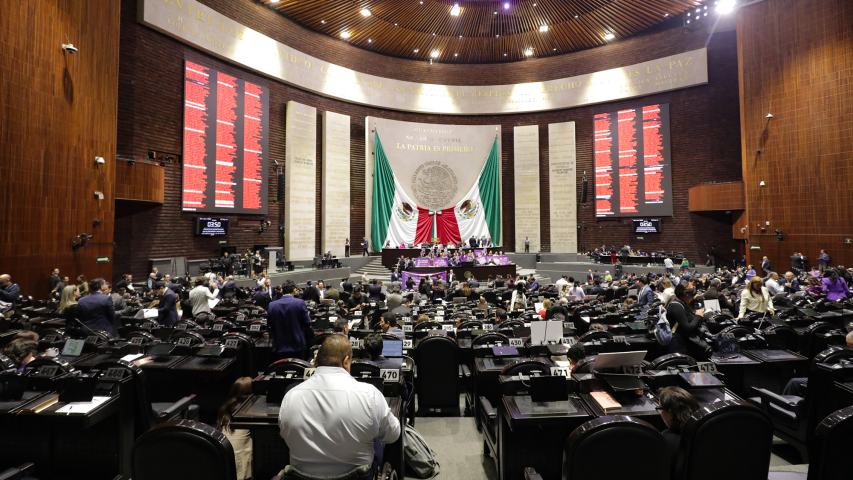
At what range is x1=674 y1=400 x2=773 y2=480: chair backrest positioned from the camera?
1.83 meters

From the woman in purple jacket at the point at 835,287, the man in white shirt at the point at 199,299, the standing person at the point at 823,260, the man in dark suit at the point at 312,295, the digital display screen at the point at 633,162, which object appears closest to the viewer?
the man in white shirt at the point at 199,299

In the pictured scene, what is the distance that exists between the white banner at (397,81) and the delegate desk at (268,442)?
49.5 ft

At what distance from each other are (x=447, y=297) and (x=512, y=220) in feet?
40.8

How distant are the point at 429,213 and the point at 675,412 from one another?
64.4ft

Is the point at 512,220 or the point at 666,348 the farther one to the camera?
the point at 512,220

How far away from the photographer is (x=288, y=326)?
14.1 ft

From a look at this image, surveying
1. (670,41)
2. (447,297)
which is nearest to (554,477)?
(447,297)

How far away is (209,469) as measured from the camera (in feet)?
5.76

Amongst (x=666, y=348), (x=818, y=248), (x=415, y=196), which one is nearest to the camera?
(x=666, y=348)

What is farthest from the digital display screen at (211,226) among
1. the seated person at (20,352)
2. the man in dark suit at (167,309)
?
the seated person at (20,352)

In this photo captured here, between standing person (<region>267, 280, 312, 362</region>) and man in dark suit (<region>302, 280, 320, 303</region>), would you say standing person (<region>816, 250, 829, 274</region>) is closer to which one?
man in dark suit (<region>302, 280, 320, 303</region>)

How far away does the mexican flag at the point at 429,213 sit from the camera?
20.4 m

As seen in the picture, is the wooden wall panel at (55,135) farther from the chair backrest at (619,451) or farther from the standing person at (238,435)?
the chair backrest at (619,451)

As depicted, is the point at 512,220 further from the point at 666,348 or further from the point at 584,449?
the point at 584,449
